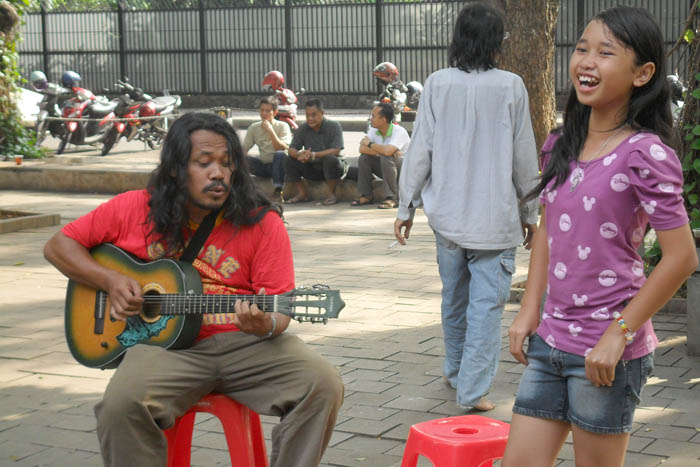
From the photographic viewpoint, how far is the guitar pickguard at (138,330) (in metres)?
3.64

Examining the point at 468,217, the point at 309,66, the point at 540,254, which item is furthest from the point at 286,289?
the point at 309,66

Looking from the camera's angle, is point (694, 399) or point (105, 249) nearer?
point (105, 249)

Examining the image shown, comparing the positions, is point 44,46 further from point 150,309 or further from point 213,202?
point 150,309

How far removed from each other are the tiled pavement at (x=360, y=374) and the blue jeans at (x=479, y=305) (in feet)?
0.53

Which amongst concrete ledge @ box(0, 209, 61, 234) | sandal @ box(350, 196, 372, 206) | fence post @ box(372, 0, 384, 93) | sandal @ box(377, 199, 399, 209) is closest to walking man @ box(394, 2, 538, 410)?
concrete ledge @ box(0, 209, 61, 234)

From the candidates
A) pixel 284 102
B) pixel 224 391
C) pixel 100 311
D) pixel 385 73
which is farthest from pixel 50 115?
pixel 224 391

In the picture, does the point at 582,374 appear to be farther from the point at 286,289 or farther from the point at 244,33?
the point at 244,33

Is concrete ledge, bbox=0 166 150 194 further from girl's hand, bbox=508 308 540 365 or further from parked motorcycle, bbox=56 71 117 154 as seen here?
girl's hand, bbox=508 308 540 365

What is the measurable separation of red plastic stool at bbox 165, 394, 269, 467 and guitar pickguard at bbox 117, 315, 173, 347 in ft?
0.98

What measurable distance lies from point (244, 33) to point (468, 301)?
21535 mm

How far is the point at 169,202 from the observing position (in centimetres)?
378

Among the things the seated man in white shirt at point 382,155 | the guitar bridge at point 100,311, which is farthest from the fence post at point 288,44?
the guitar bridge at point 100,311

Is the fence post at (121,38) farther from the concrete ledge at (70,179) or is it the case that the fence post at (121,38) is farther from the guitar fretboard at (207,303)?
the guitar fretboard at (207,303)

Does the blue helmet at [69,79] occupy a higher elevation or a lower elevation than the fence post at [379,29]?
lower
